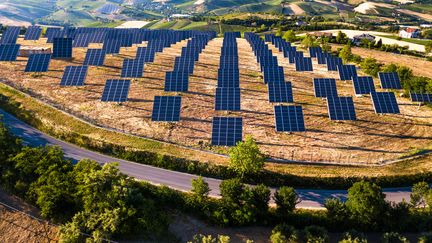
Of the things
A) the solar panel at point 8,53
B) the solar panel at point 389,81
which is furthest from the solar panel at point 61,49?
the solar panel at point 389,81

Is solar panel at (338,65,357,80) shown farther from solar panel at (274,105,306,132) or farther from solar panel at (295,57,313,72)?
solar panel at (274,105,306,132)

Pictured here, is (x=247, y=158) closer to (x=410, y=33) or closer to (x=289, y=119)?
(x=289, y=119)

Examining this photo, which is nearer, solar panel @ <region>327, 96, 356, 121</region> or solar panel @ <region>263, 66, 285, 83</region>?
solar panel @ <region>327, 96, 356, 121</region>

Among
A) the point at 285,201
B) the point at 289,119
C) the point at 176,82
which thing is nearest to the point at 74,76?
the point at 176,82

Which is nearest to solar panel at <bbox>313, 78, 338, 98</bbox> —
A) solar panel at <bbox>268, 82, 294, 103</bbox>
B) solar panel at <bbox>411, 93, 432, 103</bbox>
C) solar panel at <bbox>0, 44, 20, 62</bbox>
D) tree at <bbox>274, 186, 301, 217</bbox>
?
solar panel at <bbox>268, 82, 294, 103</bbox>

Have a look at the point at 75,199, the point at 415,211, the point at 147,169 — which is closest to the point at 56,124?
the point at 147,169

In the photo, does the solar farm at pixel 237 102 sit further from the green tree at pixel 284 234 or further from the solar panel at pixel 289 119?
the green tree at pixel 284 234

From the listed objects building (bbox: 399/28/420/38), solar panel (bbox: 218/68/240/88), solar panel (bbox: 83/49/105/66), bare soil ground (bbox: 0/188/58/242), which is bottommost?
bare soil ground (bbox: 0/188/58/242)
